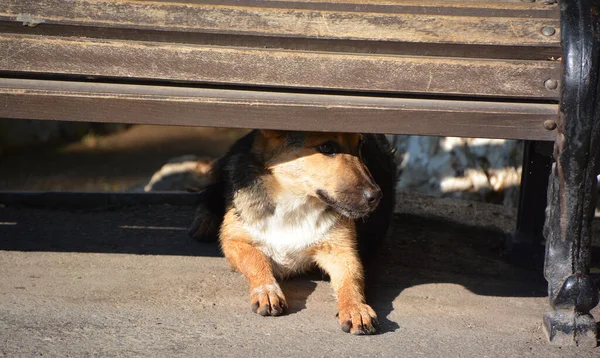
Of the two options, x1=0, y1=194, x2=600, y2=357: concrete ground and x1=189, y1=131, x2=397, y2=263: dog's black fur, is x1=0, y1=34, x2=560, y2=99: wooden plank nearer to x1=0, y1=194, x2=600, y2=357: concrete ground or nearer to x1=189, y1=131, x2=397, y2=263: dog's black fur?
x1=189, y1=131, x2=397, y2=263: dog's black fur

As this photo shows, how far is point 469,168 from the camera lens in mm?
6676

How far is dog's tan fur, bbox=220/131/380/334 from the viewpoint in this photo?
3.95m

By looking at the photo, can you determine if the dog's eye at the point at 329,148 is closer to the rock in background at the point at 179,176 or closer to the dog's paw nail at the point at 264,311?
the dog's paw nail at the point at 264,311

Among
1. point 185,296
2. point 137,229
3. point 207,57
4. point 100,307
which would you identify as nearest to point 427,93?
point 207,57

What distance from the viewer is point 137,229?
17.1ft

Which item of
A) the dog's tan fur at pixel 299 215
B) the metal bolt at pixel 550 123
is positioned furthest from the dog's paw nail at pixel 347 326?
the metal bolt at pixel 550 123

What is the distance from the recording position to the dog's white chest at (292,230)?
4.26 metres

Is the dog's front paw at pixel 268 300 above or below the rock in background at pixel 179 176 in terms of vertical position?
above

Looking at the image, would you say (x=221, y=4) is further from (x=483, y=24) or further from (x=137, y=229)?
(x=137, y=229)

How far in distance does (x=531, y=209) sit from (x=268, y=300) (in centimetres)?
196

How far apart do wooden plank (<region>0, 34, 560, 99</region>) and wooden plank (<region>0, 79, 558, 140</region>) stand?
2.7 inches

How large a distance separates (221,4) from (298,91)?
53cm

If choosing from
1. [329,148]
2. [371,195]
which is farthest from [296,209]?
[371,195]

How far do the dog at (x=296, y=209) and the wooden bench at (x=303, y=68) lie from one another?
57 centimetres
